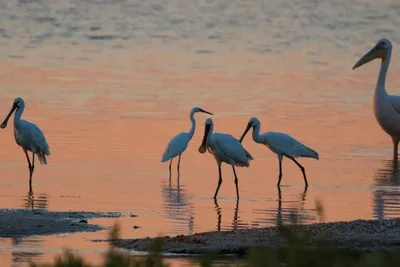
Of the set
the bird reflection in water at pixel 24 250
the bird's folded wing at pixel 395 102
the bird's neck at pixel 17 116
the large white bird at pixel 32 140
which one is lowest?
the bird reflection in water at pixel 24 250

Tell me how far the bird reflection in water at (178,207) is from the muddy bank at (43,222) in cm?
66

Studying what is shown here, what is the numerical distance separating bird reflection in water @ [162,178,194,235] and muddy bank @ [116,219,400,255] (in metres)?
0.86

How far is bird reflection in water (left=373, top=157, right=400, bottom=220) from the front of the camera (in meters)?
14.4

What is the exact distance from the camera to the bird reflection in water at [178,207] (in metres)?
13.2

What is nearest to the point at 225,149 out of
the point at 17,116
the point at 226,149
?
the point at 226,149

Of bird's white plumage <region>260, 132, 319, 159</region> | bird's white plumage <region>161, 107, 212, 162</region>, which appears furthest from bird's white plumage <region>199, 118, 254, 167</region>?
bird's white plumage <region>260, 132, 319, 159</region>

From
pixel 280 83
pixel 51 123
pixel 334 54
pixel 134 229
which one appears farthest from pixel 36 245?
pixel 334 54

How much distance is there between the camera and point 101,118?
70.4ft

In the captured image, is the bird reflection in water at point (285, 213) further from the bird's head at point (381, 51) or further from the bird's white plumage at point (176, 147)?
the bird's head at point (381, 51)

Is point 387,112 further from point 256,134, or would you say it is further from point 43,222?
point 43,222

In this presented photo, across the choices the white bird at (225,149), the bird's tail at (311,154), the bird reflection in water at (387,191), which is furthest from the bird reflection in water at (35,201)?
the bird's tail at (311,154)

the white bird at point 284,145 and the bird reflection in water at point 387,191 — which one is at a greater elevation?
the white bird at point 284,145

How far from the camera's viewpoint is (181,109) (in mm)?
22953

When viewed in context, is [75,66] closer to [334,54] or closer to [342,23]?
[334,54]
